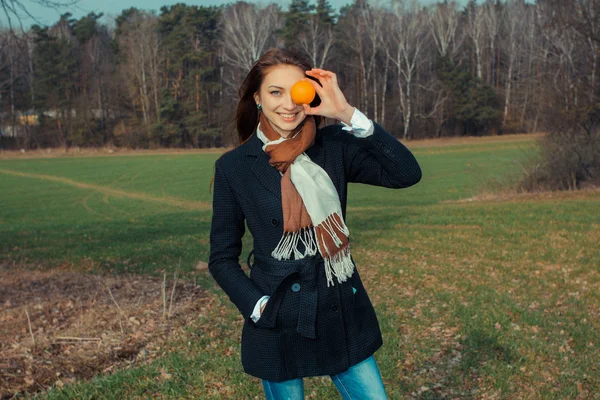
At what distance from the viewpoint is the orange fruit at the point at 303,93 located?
255cm

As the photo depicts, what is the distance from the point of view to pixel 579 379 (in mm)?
5109

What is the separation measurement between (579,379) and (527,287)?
118 inches

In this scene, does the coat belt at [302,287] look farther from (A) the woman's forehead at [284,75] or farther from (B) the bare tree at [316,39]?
(B) the bare tree at [316,39]

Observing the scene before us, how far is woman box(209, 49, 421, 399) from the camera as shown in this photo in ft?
8.50

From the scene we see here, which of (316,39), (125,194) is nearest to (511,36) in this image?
(316,39)

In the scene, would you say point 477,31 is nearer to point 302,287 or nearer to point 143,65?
point 143,65

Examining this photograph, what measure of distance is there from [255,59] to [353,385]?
56.4m

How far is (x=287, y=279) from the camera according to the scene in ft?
8.55

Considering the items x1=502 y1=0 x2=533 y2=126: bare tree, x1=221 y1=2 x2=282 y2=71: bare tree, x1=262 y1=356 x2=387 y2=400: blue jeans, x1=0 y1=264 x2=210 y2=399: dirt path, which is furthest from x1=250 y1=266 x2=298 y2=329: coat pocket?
x1=502 y1=0 x2=533 y2=126: bare tree

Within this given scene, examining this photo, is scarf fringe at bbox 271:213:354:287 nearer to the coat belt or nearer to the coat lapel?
the coat belt

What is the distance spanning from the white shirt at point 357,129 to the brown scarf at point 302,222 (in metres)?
0.17

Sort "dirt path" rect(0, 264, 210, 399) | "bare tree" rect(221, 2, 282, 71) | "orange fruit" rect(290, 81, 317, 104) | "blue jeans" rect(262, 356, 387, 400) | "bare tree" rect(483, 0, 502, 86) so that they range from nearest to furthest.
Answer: "orange fruit" rect(290, 81, 317, 104) < "blue jeans" rect(262, 356, 387, 400) < "dirt path" rect(0, 264, 210, 399) < "bare tree" rect(221, 2, 282, 71) < "bare tree" rect(483, 0, 502, 86)

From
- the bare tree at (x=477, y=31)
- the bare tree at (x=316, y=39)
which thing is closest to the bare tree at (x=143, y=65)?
the bare tree at (x=316, y=39)

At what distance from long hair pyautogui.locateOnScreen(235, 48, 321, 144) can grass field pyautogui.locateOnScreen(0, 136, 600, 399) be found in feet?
9.07
